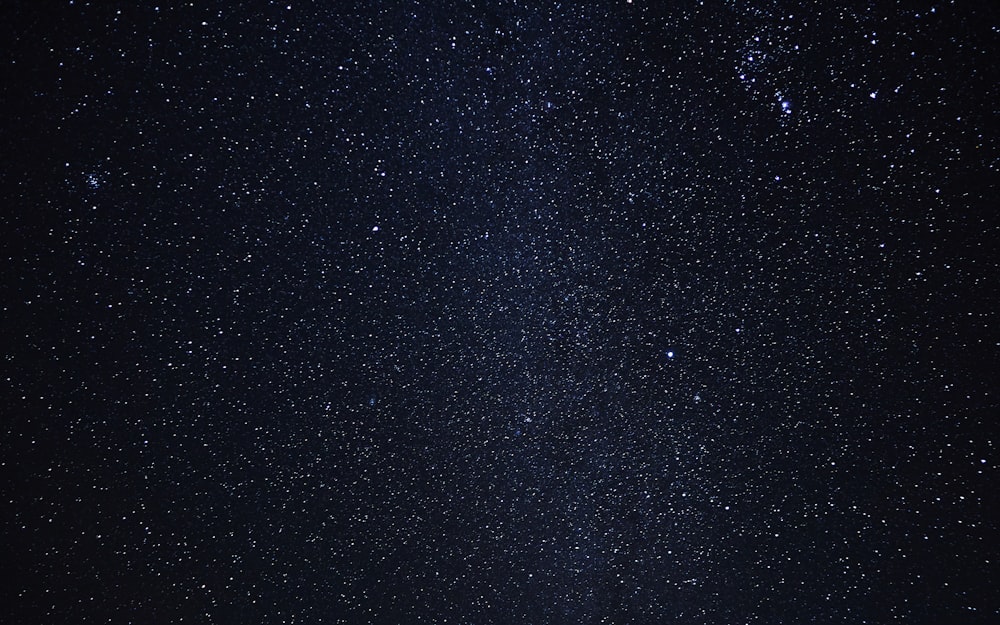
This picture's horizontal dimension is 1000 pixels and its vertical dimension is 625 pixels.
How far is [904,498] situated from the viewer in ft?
1.39

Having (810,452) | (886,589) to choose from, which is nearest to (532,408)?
(810,452)

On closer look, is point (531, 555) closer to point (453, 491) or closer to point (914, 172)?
point (453, 491)

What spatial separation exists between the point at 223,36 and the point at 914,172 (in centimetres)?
49

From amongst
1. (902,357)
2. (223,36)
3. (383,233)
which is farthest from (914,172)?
(223,36)

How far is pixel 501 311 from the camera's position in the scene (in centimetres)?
42

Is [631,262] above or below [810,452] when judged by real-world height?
above

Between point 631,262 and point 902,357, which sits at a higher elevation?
point 631,262

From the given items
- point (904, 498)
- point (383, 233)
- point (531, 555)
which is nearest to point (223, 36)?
point (383, 233)

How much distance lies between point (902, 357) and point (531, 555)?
32cm

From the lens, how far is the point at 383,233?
413mm

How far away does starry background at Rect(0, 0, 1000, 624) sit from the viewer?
0.38 metres

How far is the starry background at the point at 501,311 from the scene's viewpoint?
38 centimetres

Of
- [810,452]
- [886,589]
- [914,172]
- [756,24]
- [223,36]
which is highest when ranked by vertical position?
[223,36]

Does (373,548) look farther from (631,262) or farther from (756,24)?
(756,24)
